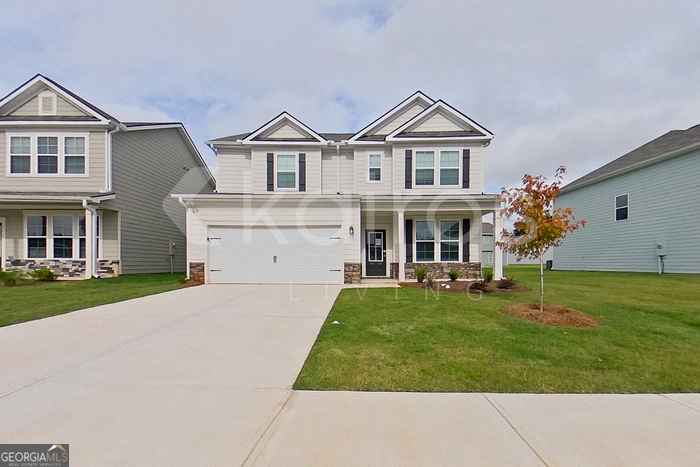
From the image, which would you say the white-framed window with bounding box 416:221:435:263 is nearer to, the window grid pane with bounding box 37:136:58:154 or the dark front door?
the dark front door

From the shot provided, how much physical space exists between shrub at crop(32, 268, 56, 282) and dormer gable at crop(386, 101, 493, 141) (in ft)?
44.0

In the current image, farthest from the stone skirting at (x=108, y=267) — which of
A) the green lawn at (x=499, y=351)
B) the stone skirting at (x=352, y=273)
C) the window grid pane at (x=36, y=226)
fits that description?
the green lawn at (x=499, y=351)

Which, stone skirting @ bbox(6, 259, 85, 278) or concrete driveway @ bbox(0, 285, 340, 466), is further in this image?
stone skirting @ bbox(6, 259, 85, 278)

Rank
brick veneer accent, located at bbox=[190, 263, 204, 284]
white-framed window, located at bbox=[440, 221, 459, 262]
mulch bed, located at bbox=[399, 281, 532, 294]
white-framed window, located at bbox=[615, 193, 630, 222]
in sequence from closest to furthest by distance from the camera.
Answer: mulch bed, located at bbox=[399, 281, 532, 294], brick veneer accent, located at bbox=[190, 263, 204, 284], white-framed window, located at bbox=[440, 221, 459, 262], white-framed window, located at bbox=[615, 193, 630, 222]

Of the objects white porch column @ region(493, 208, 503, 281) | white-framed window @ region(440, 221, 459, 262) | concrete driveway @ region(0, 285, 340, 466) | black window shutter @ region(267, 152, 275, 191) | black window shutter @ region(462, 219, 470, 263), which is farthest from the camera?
black window shutter @ region(267, 152, 275, 191)

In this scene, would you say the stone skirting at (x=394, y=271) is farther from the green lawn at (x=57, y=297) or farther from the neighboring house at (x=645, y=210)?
the neighboring house at (x=645, y=210)

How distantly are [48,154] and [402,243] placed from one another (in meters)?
14.3

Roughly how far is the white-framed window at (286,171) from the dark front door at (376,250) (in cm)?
374

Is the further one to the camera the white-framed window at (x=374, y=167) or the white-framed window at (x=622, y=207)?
the white-framed window at (x=622, y=207)

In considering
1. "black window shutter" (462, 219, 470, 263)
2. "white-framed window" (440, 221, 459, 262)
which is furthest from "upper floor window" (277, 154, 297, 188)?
"black window shutter" (462, 219, 470, 263)

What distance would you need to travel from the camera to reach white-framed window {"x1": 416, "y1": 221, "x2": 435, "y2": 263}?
12.6 metres

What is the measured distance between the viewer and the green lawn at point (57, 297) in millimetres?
6508

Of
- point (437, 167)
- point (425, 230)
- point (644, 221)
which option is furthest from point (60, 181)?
point (644, 221)

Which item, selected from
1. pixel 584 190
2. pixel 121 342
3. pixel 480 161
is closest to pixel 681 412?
pixel 121 342
